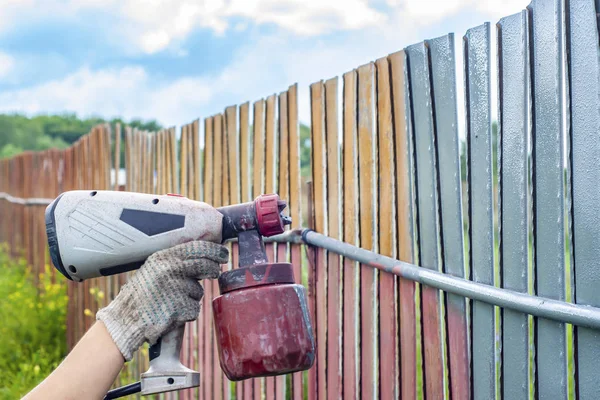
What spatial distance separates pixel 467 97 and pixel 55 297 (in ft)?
19.6

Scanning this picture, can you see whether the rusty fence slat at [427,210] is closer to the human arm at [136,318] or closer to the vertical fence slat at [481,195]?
the vertical fence slat at [481,195]

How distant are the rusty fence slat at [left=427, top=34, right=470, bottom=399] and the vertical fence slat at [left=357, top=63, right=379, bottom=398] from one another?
1.09ft

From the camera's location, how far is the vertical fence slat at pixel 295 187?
2.88 m

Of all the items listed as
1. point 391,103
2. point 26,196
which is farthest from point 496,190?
point 26,196

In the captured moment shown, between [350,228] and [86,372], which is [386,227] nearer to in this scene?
[350,228]

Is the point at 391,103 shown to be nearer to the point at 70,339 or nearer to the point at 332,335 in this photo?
the point at 332,335

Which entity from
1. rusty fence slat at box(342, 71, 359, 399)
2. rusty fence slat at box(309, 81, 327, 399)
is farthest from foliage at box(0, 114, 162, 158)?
rusty fence slat at box(342, 71, 359, 399)

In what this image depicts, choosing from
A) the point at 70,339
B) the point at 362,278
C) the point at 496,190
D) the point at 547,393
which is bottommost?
the point at 70,339

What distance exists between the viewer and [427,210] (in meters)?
2.14

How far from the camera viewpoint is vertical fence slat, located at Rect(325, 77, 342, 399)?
261 cm

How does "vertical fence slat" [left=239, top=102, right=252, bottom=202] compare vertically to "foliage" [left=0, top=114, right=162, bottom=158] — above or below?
below

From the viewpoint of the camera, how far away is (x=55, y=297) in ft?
22.5

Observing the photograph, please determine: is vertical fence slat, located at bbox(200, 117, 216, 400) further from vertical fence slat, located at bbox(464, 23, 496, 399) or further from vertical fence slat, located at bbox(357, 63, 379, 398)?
vertical fence slat, located at bbox(464, 23, 496, 399)

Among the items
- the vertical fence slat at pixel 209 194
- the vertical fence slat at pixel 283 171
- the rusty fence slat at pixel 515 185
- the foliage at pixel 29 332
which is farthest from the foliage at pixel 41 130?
the rusty fence slat at pixel 515 185
